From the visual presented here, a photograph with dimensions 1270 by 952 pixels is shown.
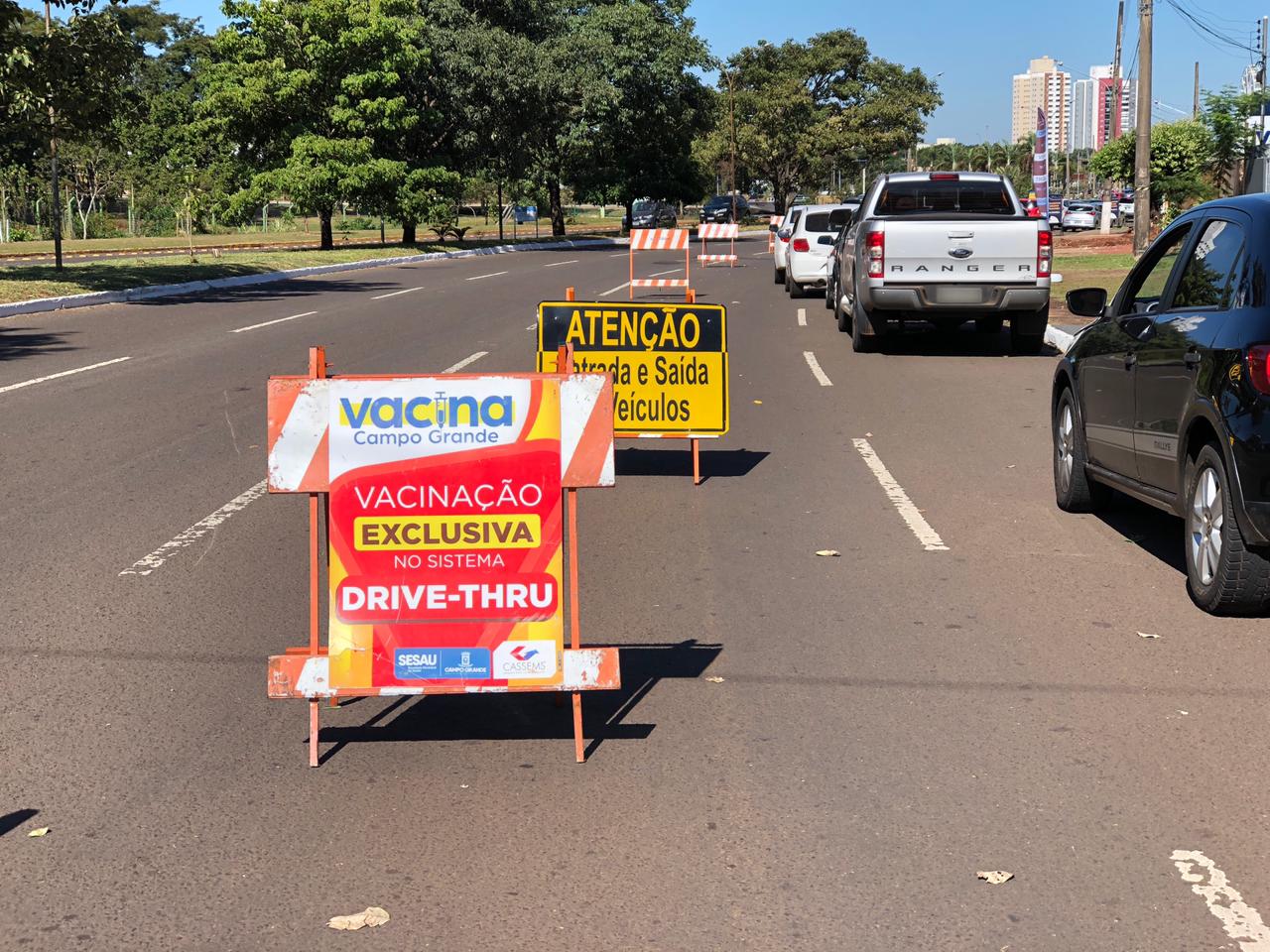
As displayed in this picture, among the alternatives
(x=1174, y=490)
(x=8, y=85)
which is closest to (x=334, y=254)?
(x=8, y=85)

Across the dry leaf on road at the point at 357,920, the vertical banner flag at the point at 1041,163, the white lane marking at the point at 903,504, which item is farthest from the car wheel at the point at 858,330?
the vertical banner flag at the point at 1041,163

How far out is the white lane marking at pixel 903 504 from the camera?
827cm

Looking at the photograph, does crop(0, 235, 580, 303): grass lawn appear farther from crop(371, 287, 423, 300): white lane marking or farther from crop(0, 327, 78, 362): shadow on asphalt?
crop(371, 287, 423, 300): white lane marking

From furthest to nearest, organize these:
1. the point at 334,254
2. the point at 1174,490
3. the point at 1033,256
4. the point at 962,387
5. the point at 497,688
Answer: the point at 334,254
the point at 1033,256
the point at 962,387
the point at 1174,490
the point at 497,688

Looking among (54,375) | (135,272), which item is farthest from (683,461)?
A: (135,272)

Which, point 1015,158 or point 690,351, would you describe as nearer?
point 690,351

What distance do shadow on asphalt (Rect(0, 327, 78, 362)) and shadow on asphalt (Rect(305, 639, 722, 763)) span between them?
12820 mm

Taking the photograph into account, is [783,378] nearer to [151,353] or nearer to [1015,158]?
[151,353]

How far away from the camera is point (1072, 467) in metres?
8.89

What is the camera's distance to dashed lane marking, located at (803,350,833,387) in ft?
50.7

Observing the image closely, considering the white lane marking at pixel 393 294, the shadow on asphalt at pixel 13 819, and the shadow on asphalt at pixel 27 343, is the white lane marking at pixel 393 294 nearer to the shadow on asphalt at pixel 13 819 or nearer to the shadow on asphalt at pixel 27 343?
the shadow on asphalt at pixel 27 343

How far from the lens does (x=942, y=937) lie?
3.78m

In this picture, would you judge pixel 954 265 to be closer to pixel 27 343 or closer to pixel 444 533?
pixel 27 343

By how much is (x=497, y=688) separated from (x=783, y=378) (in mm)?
10883
